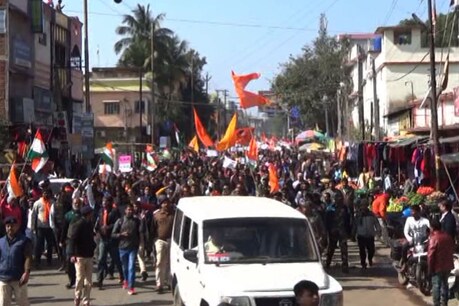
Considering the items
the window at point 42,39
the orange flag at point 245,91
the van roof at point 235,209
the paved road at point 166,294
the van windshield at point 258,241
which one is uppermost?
the window at point 42,39

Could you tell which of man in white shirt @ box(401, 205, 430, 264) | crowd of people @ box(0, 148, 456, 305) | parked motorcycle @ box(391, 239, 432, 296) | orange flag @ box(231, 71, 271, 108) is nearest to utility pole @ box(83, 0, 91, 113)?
orange flag @ box(231, 71, 271, 108)

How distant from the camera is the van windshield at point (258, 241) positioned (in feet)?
31.9

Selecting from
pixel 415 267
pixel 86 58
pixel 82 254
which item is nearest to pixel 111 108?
pixel 86 58

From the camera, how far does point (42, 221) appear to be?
17641 millimetres

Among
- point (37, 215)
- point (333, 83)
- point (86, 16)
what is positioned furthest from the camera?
point (333, 83)

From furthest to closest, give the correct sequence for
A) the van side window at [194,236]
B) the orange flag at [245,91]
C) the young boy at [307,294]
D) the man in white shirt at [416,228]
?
the orange flag at [245,91] < the man in white shirt at [416,228] < the van side window at [194,236] < the young boy at [307,294]

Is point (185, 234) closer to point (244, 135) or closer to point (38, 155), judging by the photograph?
point (38, 155)

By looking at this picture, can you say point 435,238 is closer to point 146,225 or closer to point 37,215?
point 146,225

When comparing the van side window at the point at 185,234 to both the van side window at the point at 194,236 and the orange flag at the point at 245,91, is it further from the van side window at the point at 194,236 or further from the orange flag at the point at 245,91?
the orange flag at the point at 245,91

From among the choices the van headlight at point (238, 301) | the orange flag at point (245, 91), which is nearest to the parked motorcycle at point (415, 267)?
the van headlight at point (238, 301)

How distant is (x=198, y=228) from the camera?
10219mm

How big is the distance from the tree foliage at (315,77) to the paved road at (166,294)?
56.5 meters

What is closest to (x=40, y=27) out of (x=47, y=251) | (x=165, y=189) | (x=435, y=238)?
(x=165, y=189)

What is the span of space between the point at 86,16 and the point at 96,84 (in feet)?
111
